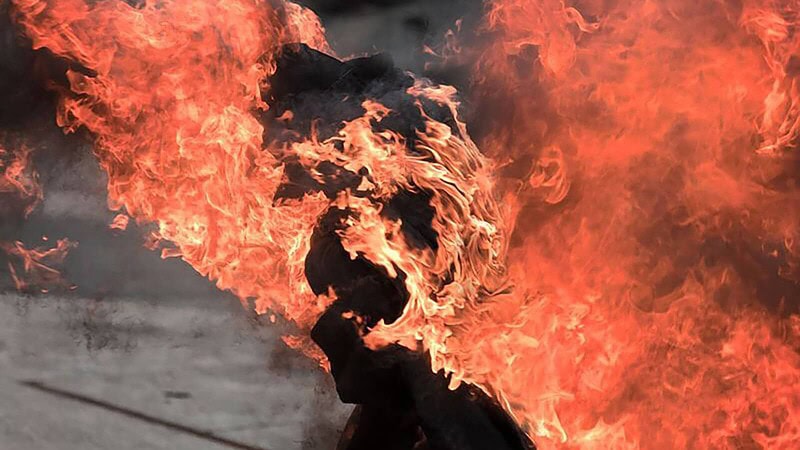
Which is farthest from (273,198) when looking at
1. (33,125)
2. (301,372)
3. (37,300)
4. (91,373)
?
(37,300)

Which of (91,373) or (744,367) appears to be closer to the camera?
(744,367)

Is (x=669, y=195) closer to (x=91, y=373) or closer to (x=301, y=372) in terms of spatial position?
(x=301, y=372)

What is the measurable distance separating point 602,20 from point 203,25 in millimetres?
1807

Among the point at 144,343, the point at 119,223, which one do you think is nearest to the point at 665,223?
the point at 144,343

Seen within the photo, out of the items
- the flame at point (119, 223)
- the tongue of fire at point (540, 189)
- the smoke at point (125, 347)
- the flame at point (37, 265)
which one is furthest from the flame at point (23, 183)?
the tongue of fire at point (540, 189)

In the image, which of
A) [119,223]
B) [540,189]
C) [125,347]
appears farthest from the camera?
[119,223]

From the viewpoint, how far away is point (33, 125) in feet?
11.0

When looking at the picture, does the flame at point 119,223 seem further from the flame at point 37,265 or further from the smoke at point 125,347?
the flame at point 37,265

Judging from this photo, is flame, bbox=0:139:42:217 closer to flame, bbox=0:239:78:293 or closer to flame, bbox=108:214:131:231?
flame, bbox=0:239:78:293

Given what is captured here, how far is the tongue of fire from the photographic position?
2041 mm

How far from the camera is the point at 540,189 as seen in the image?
3.20m

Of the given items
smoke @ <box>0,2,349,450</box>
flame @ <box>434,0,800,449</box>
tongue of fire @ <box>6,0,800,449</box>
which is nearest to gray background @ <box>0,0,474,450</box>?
smoke @ <box>0,2,349,450</box>

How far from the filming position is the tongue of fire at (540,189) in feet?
6.70

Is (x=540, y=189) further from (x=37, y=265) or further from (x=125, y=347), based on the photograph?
(x=37, y=265)
